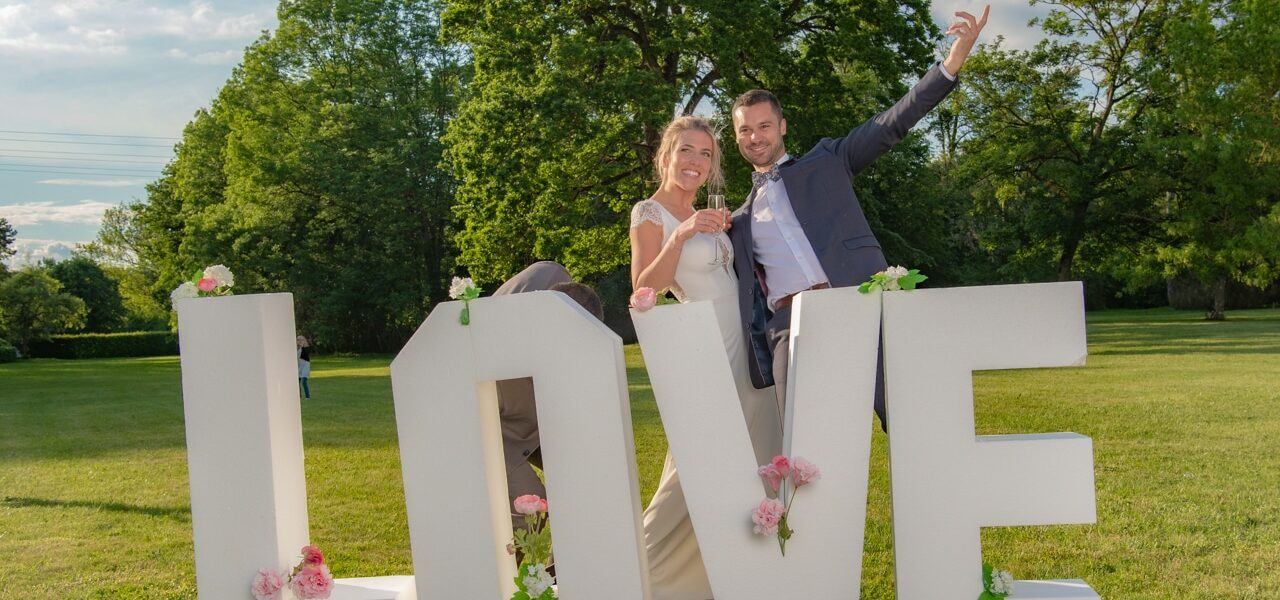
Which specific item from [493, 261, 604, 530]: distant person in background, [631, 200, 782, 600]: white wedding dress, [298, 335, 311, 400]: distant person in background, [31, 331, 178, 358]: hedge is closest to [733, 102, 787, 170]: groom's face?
[631, 200, 782, 600]: white wedding dress

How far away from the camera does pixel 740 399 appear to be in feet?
16.4

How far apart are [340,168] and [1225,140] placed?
93.8ft

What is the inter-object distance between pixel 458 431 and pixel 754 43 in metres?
20.0

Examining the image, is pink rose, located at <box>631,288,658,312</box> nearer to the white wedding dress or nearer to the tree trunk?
the white wedding dress

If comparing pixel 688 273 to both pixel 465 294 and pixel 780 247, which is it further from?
pixel 465 294

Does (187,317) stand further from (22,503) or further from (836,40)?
(836,40)

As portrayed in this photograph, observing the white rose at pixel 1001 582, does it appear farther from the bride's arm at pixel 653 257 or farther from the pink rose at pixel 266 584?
the pink rose at pixel 266 584

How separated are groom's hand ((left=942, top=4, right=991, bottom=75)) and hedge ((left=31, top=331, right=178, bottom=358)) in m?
50.1

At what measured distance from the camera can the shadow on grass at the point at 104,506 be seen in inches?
340

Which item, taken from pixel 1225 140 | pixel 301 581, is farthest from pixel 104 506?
pixel 1225 140

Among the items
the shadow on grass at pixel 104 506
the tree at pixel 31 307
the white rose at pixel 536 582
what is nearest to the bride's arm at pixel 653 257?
the white rose at pixel 536 582

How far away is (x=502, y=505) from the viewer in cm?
421

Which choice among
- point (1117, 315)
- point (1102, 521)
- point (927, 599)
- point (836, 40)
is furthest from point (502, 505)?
point (1117, 315)

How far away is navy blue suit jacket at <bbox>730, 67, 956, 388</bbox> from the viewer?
4.63 meters
